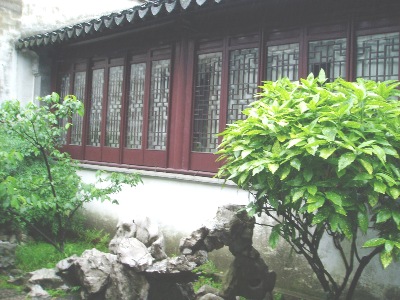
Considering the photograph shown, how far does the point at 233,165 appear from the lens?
177 inches

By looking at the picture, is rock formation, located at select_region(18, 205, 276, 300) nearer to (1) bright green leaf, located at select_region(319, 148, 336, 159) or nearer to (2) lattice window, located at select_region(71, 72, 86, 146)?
(1) bright green leaf, located at select_region(319, 148, 336, 159)

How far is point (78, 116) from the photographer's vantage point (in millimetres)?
10492

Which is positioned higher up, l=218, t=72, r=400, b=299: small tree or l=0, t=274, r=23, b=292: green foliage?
l=218, t=72, r=400, b=299: small tree

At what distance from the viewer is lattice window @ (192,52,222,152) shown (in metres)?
7.49

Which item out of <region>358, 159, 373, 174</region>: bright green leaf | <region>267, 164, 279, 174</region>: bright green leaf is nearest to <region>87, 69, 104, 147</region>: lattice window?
<region>267, 164, 279, 174</region>: bright green leaf

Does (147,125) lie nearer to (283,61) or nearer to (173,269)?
(283,61)

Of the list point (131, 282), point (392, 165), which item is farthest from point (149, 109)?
point (392, 165)

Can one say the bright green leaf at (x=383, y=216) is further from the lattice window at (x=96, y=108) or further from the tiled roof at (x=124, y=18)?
the lattice window at (x=96, y=108)

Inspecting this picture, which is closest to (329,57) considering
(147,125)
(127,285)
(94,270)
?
(147,125)

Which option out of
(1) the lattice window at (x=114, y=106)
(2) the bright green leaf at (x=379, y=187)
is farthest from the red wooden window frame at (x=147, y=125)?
(2) the bright green leaf at (x=379, y=187)

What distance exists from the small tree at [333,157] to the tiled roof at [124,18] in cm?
287

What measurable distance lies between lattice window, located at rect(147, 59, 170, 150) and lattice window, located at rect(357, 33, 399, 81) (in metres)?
3.62

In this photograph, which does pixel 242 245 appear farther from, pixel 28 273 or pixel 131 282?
pixel 28 273

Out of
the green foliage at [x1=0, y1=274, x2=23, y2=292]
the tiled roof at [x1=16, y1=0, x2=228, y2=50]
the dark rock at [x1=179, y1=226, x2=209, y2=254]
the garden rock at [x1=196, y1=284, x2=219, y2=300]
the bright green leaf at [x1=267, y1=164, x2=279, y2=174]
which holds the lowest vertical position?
the green foliage at [x1=0, y1=274, x2=23, y2=292]
